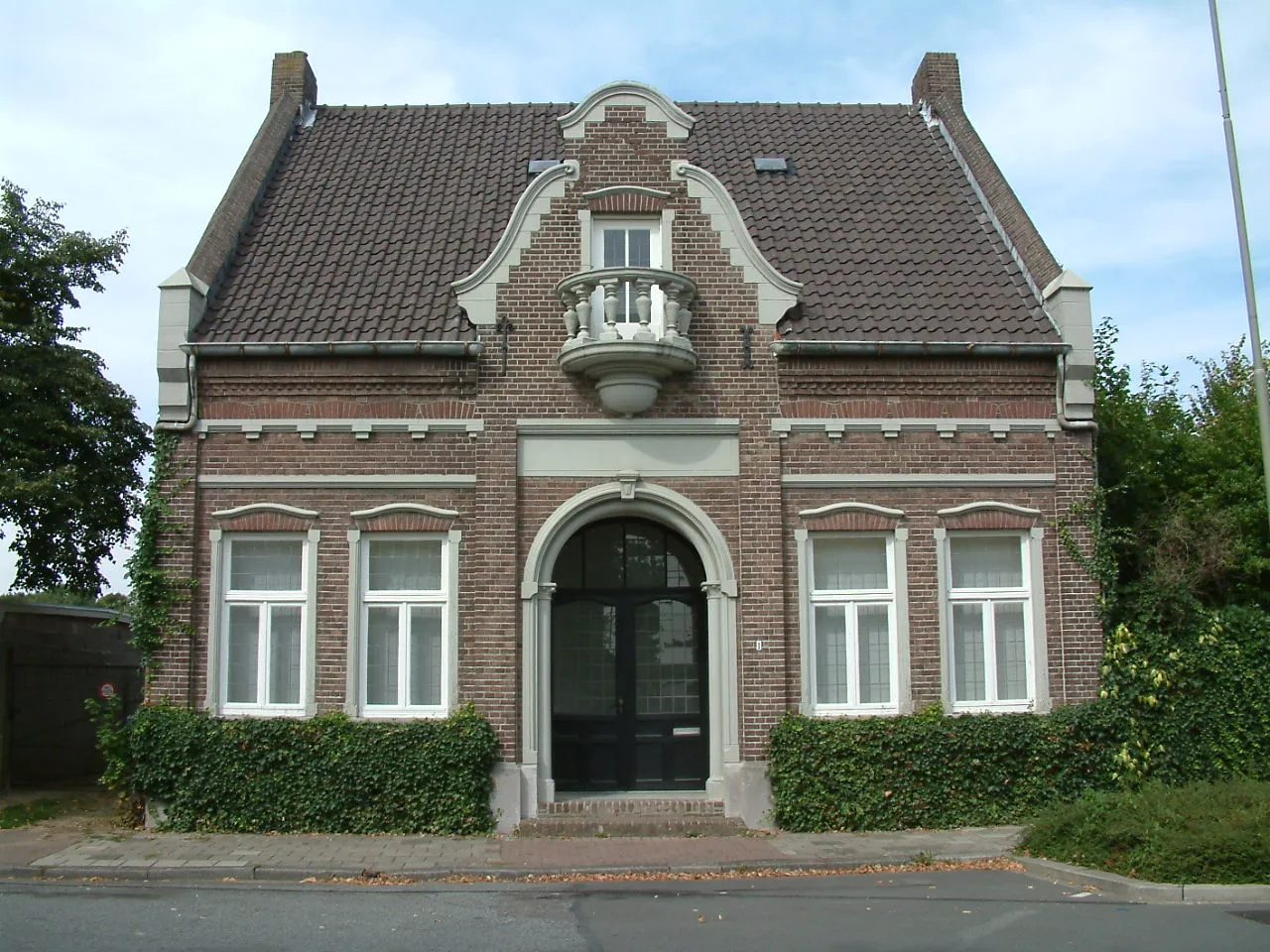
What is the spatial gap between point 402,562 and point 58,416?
17.7 ft

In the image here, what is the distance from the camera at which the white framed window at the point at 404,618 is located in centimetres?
1390

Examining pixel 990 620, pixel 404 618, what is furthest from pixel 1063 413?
pixel 404 618

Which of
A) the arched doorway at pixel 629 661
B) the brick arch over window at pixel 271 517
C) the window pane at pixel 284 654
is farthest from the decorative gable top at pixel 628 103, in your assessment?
the window pane at pixel 284 654

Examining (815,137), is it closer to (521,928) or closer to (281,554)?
(281,554)

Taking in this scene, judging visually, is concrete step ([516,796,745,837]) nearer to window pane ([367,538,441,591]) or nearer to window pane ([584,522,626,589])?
window pane ([584,522,626,589])

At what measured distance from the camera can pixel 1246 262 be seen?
45.1 feet

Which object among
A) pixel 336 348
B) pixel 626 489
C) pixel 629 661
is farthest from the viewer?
pixel 629 661

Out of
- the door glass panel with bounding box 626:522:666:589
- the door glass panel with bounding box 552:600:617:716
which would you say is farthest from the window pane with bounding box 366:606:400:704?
the door glass panel with bounding box 626:522:666:589

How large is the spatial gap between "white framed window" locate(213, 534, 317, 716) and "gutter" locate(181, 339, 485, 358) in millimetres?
2160

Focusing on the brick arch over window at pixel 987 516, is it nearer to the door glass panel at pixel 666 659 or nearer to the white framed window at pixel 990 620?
the white framed window at pixel 990 620

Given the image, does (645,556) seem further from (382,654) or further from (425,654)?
(382,654)

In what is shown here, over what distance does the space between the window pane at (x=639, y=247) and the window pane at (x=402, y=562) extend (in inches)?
169

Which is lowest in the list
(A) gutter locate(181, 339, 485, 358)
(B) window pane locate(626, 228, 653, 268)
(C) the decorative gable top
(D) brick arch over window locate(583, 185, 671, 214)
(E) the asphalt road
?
(E) the asphalt road

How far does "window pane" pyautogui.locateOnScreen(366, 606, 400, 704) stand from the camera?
14.0m
